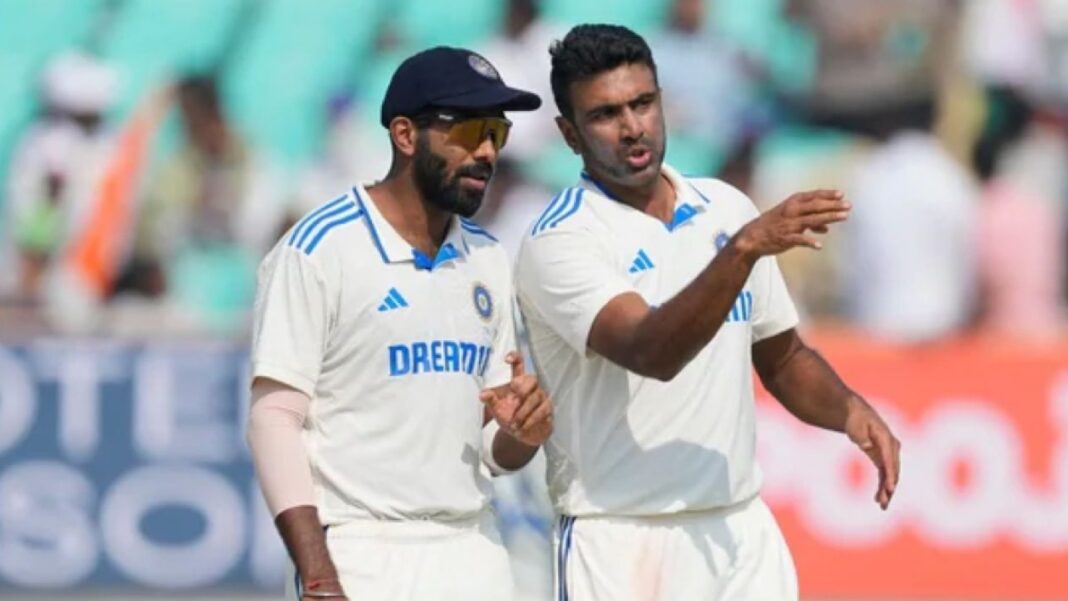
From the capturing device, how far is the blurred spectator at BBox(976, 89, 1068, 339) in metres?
11.8

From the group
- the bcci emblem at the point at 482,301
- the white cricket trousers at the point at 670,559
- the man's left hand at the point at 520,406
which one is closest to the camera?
the man's left hand at the point at 520,406

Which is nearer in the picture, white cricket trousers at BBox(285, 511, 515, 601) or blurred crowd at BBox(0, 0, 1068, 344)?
white cricket trousers at BBox(285, 511, 515, 601)

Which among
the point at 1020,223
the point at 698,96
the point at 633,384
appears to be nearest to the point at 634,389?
the point at 633,384

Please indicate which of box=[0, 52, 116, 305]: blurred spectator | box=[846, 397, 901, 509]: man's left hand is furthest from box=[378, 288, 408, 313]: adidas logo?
box=[0, 52, 116, 305]: blurred spectator

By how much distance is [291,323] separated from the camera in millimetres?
5340

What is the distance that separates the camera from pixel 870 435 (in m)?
5.86

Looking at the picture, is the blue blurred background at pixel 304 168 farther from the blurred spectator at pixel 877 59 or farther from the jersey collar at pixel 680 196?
the jersey collar at pixel 680 196

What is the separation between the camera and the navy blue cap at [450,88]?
17.9 feet

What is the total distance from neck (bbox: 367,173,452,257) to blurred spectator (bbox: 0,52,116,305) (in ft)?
20.3

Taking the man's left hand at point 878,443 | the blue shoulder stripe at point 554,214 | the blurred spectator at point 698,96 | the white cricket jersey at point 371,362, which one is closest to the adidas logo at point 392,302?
the white cricket jersey at point 371,362

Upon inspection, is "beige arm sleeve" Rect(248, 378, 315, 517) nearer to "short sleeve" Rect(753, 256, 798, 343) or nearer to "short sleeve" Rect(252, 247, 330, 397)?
"short sleeve" Rect(252, 247, 330, 397)

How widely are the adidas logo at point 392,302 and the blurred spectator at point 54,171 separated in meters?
6.34

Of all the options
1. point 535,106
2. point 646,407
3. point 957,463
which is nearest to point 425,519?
point 646,407

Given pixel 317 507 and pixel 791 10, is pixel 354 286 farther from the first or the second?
pixel 791 10
